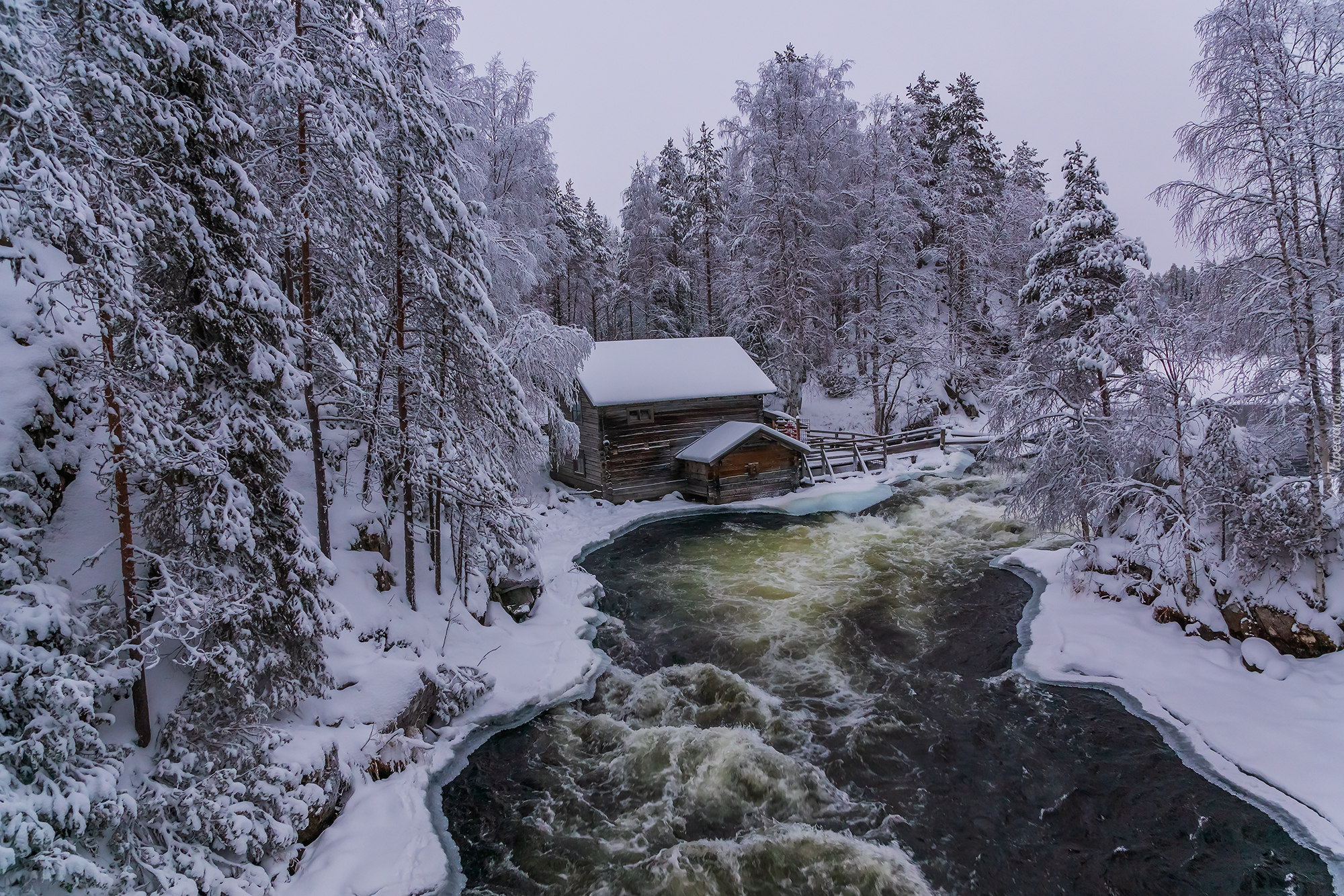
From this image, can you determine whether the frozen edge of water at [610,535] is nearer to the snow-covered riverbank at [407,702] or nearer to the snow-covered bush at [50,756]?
the snow-covered riverbank at [407,702]

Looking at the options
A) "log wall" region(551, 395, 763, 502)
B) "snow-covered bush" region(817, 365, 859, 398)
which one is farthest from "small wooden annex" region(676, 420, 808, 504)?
"snow-covered bush" region(817, 365, 859, 398)

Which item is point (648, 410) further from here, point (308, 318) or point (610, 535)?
point (308, 318)

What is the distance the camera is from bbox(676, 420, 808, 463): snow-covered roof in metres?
22.1

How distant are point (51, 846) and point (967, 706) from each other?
10532 millimetres

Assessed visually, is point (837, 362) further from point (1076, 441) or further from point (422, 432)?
point (422, 432)

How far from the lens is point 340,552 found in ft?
33.8

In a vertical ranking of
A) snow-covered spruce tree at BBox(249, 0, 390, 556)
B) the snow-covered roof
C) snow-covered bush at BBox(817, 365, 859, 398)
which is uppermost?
snow-covered spruce tree at BBox(249, 0, 390, 556)

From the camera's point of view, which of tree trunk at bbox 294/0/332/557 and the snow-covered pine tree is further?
the snow-covered pine tree

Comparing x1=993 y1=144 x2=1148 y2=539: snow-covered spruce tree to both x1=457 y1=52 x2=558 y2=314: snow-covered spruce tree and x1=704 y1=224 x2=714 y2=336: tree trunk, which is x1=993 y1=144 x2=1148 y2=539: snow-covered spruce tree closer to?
x1=457 y1=52 x2=558 y2=314: snow-covered spruce tree

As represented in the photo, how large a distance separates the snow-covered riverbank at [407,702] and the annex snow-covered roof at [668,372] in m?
8.45

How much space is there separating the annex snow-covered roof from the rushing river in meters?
10.6

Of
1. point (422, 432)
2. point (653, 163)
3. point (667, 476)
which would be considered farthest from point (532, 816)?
point (653, 163)

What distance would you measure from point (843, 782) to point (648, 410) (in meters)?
16.0

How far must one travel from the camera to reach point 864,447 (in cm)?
2814
